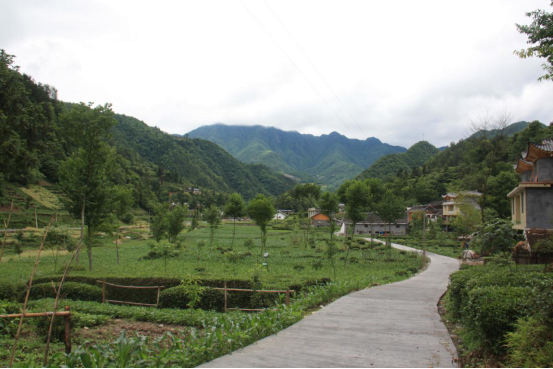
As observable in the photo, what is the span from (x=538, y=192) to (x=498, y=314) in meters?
18.4

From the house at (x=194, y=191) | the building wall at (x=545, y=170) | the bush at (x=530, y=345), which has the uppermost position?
the house at (x=194, y=191)

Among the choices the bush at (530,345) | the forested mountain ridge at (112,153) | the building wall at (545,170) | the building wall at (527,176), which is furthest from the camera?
the building wall at (527,176)

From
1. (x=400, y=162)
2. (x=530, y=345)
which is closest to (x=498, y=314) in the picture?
(x=530, y=345)

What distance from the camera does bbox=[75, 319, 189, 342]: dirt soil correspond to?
31.2 feet

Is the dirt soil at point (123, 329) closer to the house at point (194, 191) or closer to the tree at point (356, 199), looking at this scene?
the tree at point (356, 199)

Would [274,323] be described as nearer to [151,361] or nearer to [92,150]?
[151,361]

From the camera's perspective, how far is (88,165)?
22.3 meters

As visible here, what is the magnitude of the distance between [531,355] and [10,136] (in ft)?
58.5

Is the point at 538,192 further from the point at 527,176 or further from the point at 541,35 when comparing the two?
the point at 541,35

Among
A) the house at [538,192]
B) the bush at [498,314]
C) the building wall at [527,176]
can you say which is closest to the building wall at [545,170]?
the house at [538,192]

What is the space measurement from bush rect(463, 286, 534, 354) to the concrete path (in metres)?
0.57

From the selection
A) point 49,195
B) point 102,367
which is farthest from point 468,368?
point 49,195

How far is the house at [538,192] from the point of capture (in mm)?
20031

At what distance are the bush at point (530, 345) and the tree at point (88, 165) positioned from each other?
856 inches
